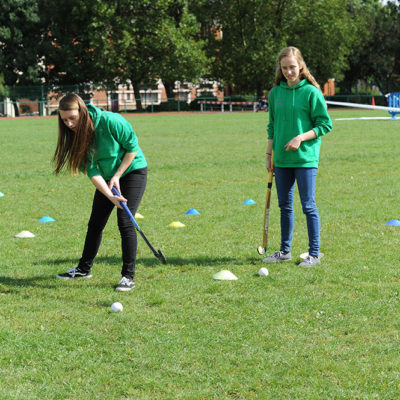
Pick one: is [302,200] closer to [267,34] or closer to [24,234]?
[24,234]

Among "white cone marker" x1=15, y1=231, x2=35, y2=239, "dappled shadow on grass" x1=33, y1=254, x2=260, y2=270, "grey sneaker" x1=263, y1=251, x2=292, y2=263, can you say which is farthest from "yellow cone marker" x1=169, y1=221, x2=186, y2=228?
"grey sneaker" x1=263, y1=251, x2=292, y2=263

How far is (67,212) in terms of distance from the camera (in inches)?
333

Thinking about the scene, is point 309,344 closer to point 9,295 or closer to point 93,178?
point 93,178

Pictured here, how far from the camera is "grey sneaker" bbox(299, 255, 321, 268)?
18.4 ft

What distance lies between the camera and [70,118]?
15.0ft

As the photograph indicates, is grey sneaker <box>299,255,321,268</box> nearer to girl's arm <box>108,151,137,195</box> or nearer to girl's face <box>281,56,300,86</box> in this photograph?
girl's face <box>281,56,300,86</box>

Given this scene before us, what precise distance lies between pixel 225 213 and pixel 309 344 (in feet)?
14.3

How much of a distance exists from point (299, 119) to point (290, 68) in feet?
1.52

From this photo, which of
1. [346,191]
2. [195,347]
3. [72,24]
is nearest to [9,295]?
[195,347]

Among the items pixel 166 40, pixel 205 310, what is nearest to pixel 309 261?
pixel 205 310

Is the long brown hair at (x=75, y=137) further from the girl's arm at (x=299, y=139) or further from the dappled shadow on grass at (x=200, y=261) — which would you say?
the girl's arm at (x=299, y=139)

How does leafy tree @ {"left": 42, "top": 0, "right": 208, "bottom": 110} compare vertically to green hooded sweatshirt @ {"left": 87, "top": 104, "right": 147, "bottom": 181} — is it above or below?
above

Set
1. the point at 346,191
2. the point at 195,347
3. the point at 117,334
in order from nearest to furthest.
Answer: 1. the point at 195,347
2. the point at 117,334
3. the point at 346,191

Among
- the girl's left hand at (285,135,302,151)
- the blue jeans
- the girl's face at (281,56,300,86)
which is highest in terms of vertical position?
the girl's face at (281,56,300,86)
